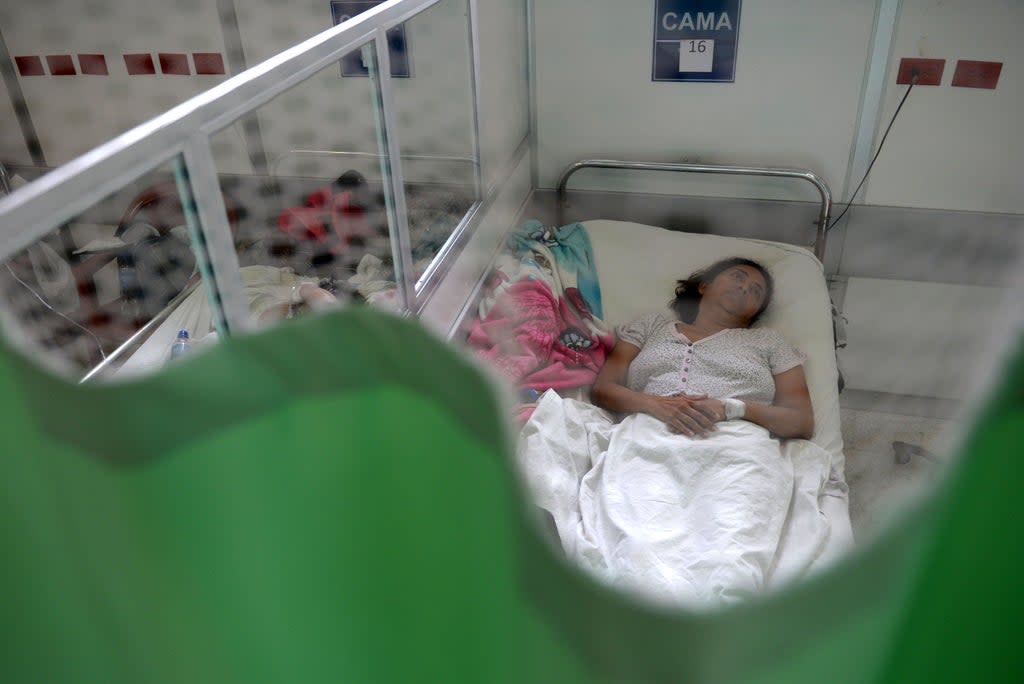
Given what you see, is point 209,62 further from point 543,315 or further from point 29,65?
point 543,315

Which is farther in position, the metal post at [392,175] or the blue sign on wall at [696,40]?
the blue sign on wall at [696,40]

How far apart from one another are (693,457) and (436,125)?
1.01m

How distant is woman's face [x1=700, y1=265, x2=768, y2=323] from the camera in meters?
2.07

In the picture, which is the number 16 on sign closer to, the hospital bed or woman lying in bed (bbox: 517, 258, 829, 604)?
the hospital bed

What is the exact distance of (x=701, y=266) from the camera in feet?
7.61

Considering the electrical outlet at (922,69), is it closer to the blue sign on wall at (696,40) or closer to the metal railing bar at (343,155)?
the blue sign on wall at (696,40)

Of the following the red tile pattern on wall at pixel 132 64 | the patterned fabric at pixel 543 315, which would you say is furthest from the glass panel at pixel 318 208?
the red tile pattern on wall at pixel 132 64

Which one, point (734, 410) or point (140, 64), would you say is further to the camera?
point (140, 64)

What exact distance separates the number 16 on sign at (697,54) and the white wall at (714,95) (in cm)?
7

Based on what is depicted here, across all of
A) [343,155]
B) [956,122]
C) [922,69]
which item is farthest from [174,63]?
[956,122]

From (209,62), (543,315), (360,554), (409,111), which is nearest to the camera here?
(360,554)

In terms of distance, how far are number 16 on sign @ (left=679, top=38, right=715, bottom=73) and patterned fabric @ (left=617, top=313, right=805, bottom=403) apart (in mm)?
881

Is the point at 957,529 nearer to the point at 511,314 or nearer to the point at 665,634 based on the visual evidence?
the point at 665,634

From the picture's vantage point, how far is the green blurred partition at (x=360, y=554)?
0.25 meters
